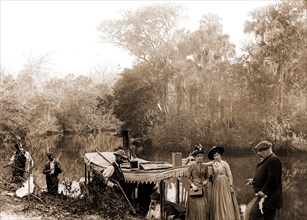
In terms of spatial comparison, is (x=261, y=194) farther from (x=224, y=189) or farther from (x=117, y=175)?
(x=117, y=175)

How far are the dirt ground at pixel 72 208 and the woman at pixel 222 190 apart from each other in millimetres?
3086

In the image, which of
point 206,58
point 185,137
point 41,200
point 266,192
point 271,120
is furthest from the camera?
point 206,58

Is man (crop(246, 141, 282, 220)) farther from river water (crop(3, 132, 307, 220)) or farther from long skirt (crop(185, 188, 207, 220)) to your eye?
river water (crop(3, 132, 307, 220))

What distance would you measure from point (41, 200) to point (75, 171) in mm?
14756

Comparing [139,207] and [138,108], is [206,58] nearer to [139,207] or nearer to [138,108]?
[138,108]

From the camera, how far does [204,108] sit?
35844 millimetres

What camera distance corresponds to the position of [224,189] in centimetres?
770

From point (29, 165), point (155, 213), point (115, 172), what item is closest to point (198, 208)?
point (115, 172)

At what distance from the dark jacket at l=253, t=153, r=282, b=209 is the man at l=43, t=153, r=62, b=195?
766cm

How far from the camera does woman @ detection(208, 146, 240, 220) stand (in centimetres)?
770

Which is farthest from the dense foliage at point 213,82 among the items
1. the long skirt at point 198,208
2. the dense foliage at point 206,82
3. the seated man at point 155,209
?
the long skirt at point 198,208

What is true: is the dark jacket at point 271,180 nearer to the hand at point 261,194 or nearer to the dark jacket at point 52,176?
the hand at point 261,194

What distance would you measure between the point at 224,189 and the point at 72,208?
4.59 m

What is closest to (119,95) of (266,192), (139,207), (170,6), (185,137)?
(185,137)
